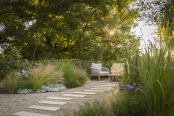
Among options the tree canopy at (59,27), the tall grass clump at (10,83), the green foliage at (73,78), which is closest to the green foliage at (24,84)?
the tall grass clump at (10,83)

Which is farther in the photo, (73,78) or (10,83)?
(73,78)

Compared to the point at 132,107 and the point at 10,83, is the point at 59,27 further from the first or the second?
the point at 132,107

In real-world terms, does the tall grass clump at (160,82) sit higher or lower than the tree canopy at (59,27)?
lower

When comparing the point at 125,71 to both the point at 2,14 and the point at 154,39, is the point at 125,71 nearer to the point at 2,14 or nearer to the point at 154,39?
the point at 154,39

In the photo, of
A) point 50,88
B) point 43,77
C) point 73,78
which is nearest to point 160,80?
point 50,88

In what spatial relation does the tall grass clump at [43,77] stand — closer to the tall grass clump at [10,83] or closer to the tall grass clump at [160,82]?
the tall grass clump at [10,83]

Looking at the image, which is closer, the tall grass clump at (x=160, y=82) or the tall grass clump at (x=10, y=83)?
the tall grass clump at (x=160, y=82)

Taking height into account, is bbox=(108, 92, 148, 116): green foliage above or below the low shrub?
above

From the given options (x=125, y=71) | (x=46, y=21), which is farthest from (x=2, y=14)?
(x=125, y=71)

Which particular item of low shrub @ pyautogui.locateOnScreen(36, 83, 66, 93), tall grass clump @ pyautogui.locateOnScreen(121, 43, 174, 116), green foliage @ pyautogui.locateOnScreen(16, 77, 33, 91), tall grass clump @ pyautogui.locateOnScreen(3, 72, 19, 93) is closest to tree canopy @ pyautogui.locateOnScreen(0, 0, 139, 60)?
green foliage @ pyautogui.locateOnScreen(16, 77, 33, 91)

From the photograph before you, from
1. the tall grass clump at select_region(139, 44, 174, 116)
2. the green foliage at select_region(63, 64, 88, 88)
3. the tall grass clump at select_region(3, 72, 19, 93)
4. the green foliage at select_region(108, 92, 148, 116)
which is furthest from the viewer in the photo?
the green foliage at select_region(63, 64, 88, 88)

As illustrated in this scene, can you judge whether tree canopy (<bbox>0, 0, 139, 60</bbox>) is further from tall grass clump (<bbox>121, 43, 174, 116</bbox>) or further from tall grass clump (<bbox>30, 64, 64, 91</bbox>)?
tall grass clump (<bbox>121, 43, 174, 116</bbox>)

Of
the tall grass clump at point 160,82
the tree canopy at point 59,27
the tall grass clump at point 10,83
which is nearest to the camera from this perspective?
the tall grass clump at point 160,82

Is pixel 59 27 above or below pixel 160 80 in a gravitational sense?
above
